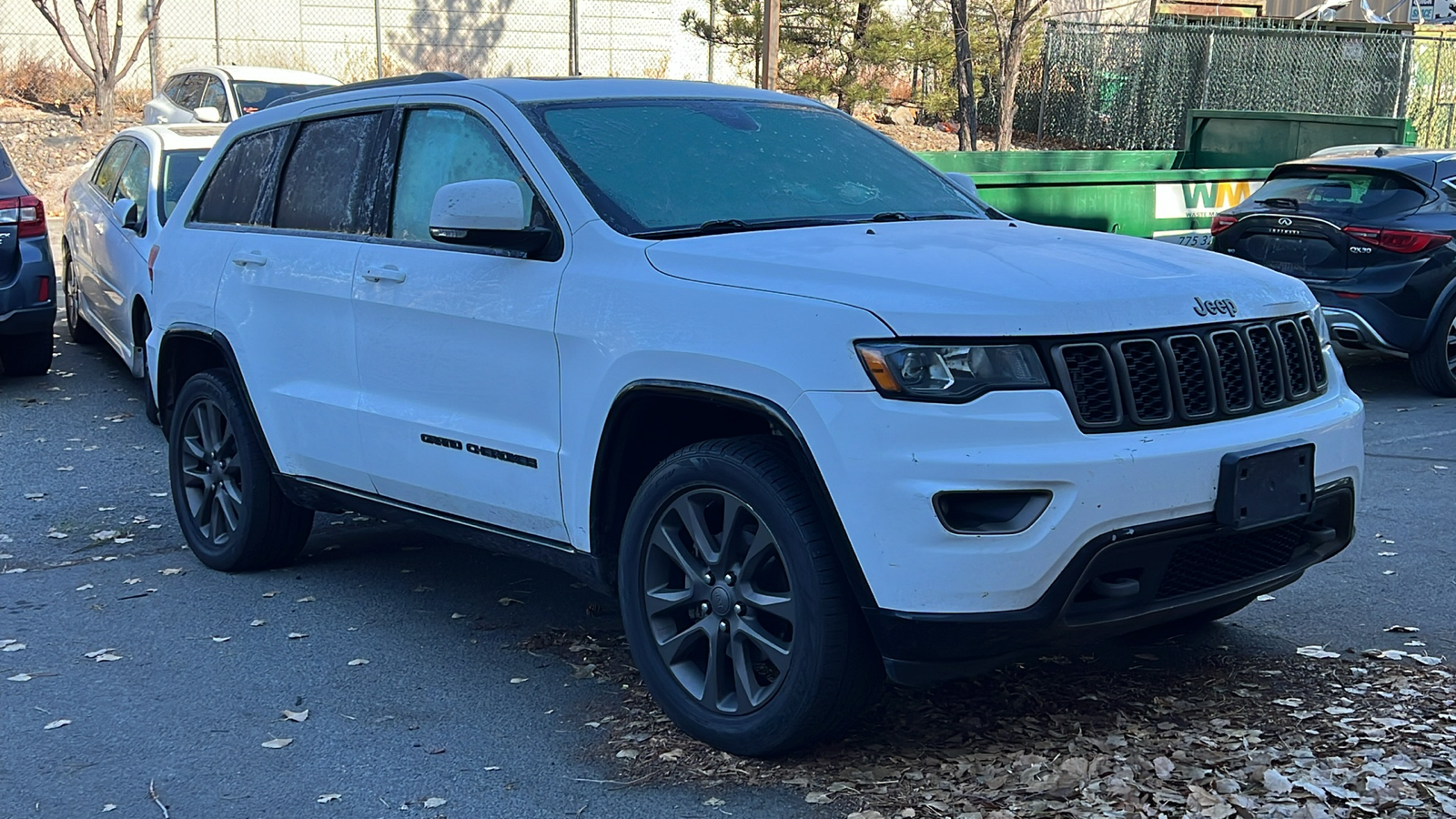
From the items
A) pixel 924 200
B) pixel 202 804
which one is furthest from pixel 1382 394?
pixel 202 804

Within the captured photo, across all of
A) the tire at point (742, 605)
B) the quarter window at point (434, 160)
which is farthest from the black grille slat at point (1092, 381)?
the quarter window at point (434, 160)

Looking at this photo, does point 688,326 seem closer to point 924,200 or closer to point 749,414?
point 749,414

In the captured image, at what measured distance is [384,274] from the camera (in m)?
5.05

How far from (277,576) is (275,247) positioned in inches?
53.4

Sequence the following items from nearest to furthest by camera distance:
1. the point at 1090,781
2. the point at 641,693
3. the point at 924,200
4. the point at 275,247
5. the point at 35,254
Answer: the point at 1090,781 → the point at 641,693 → the point at 924,200 → the point at 275,247 → the point at 35,254

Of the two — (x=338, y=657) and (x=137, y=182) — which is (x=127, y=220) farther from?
(x=338, y=657)

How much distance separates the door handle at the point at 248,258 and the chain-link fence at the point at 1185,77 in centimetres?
2240

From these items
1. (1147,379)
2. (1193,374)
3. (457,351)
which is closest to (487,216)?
(457,351)

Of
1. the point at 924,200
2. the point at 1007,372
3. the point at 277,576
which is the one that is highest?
the point at 924,200

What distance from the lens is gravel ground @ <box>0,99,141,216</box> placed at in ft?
70.0

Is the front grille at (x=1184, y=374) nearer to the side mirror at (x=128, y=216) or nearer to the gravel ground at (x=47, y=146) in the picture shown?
the side mirror at (x=128, y=216)

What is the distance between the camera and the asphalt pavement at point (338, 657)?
4008mm

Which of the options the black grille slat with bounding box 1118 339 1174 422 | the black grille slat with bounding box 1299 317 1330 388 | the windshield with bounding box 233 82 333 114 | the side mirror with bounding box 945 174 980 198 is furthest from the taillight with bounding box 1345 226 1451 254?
the windshield with bounding box 233 82 333 114

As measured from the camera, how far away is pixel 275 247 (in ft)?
18.5
